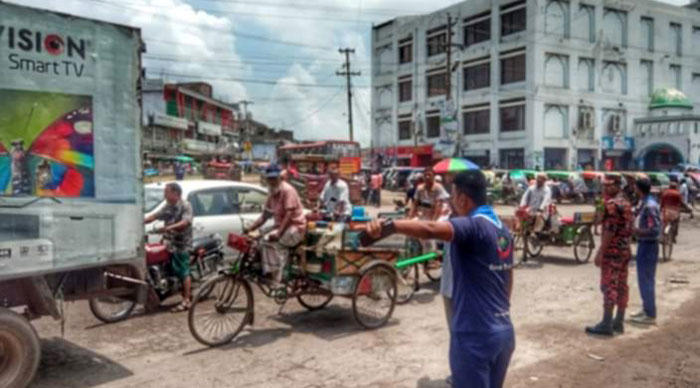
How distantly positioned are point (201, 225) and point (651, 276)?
6.14 metres

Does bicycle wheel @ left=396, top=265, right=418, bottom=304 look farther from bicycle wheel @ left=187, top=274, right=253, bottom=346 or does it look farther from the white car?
the white car

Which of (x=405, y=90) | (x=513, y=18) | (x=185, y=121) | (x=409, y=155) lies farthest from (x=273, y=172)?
(x=185, y=121)

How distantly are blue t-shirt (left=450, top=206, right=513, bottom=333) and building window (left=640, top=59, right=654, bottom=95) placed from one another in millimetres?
54343

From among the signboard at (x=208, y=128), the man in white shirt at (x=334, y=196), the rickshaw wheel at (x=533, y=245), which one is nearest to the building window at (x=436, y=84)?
the signboard at (x=208, y=128)

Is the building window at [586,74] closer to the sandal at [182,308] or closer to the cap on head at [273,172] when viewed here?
the cap on head at [273,172]

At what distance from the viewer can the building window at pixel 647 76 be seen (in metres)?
50.4

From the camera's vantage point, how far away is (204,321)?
6031 millimetres

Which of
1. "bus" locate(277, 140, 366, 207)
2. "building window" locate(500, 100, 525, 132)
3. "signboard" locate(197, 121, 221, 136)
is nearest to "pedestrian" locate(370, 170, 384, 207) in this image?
"bus" locate(277, 140, 366, 207)

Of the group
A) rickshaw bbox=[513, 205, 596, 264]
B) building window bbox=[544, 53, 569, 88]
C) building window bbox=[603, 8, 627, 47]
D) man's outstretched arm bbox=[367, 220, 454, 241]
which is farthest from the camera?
building window bbox=[603, 8, 627, 47]

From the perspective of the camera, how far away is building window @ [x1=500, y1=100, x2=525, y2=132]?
45.0m

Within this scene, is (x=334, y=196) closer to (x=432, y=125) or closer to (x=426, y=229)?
(x=426, y=229)

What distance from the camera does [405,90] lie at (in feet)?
190

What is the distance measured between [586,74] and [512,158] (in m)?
9.56

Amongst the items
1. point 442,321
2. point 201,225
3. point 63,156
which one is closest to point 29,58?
point 63,156
